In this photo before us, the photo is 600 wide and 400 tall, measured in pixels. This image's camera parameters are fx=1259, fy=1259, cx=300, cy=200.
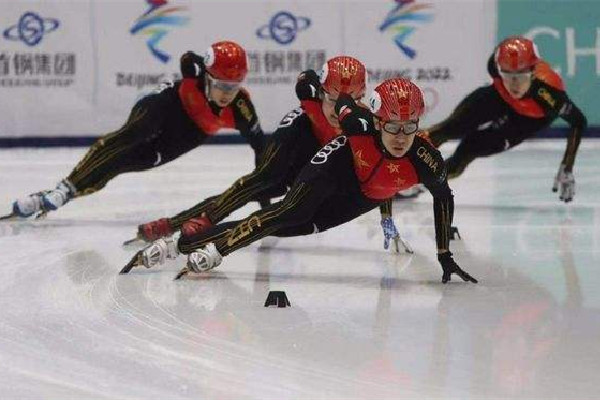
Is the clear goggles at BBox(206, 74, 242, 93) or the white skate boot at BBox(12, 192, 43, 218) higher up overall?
the clear goggles at BBox(206, 74, 242, 93)

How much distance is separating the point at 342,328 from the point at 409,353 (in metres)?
0.54

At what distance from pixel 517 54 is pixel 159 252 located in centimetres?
350

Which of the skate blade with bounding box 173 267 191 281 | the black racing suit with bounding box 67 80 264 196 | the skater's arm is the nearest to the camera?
the skate blade with bounding box 173 267 191 281

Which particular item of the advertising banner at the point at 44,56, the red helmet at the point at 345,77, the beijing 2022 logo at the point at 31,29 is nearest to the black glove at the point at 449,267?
the red helmet at the point at 345,77

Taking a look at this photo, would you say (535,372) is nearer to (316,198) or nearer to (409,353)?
(409,353)

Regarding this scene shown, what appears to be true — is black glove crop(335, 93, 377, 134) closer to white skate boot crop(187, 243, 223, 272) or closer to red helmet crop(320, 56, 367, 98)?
red helmet crop(320, 56, 367, 98)

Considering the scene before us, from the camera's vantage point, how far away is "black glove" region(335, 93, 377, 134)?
21.0 ft

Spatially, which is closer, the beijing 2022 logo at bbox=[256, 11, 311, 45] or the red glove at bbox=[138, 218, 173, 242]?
the red glove at bbox=[138, 218, 173, 242]

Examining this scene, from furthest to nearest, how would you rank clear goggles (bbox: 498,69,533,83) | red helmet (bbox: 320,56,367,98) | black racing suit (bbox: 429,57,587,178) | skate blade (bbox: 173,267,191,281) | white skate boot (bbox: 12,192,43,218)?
black racing suit (bbox: 429,57,587,178), clear goggles (bbox: 498,69,533,83), white skate boot (bbox: 12,192,43,218), red helmet (bbox: 320,56,367,98), skate blade (bbox: 173,267,191,281)

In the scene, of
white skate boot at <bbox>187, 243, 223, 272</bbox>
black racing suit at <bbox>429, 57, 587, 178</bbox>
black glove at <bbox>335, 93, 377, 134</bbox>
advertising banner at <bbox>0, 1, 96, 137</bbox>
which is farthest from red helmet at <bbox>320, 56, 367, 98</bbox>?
advertising banner at <bbox>0, 1, 96, 137</bbox>

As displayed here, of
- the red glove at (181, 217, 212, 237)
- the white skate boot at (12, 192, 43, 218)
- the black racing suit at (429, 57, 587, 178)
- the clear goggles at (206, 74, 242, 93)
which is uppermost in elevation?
the clear goggles at (206, 74, 242, 93)

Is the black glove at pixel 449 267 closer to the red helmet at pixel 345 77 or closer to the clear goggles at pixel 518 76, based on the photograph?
the red helmet at pixel 345 77

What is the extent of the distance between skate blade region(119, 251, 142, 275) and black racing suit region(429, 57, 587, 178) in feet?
11.6

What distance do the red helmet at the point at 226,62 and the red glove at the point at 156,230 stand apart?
100 cm
